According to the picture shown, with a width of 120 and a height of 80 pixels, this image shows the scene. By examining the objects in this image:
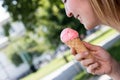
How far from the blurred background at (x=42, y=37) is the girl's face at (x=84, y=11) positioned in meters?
2.47

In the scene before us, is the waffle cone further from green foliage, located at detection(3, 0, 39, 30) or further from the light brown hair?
green foliage, located at detection(3, 0, 39, 30)

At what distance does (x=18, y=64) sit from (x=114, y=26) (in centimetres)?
1407

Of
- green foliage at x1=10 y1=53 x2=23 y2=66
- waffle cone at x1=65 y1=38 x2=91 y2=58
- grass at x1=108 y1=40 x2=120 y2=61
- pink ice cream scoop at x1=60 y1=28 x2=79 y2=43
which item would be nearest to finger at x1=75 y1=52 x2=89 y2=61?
waffle cone at x1=65 y1=38 x2=91 y2=58

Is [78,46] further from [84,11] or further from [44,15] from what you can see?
[44,15]

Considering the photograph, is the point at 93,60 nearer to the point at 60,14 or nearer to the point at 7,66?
the point at 60,14

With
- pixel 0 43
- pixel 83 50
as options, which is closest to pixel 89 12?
pixel 83 50

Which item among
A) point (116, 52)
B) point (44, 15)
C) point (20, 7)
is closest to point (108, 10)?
point (20, 7)

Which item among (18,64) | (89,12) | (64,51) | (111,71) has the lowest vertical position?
(111,71)

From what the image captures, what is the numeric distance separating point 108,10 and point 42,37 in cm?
803

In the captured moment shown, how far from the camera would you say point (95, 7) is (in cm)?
116

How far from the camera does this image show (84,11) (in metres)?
1.23

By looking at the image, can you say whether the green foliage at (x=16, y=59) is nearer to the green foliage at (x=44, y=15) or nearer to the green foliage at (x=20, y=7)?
the green foliage at (x=44, y=15)

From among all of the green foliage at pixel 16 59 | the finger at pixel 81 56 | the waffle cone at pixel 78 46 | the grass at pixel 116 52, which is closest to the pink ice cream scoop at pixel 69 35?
the waffle cone at pixel 78 46

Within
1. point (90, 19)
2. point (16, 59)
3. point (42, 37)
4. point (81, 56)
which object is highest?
point (16, 59)
